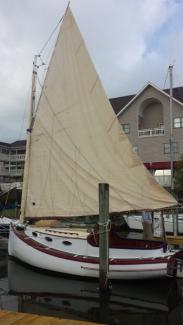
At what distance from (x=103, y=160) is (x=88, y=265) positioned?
368cm

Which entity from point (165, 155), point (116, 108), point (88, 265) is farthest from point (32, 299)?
point (116, 108)

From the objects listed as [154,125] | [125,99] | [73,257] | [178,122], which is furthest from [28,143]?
[125,99]

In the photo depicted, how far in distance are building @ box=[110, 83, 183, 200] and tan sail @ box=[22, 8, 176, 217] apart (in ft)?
93.9

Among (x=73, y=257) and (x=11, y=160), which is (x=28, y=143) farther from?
(x=11, y=160)

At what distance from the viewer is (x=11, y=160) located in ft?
331

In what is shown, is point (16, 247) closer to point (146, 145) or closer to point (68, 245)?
point (68, 245)

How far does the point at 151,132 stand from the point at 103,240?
36381mm

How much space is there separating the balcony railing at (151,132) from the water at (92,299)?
33.9 metres

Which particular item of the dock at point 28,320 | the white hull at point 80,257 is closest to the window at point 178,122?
the white hull at point 80,257

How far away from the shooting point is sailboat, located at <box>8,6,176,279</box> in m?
14.7

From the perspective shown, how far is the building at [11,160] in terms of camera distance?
95250 mm

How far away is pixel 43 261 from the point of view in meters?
15.6

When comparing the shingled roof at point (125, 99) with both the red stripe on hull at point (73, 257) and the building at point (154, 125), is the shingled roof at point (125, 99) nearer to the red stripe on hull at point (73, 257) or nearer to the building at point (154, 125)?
the building at point (154, 125)

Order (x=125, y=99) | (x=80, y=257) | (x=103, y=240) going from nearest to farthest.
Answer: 1. (x=103, y=240)
2. (x=80, y=257)
3. (x=125, y=99)
